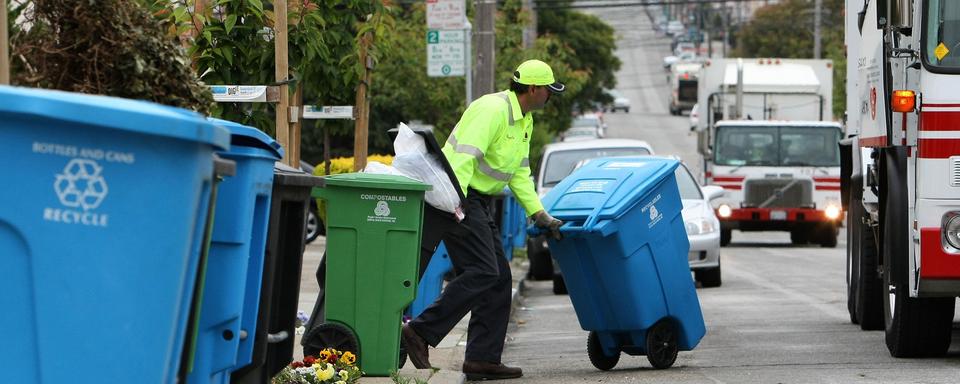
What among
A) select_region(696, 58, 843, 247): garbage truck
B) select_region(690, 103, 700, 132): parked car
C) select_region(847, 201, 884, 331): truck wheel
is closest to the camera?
select_region(847, 201, 884, 331): truck wheel

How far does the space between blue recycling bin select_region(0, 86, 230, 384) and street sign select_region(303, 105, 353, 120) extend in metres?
5.66

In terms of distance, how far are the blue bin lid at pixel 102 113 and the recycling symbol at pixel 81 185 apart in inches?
5.5

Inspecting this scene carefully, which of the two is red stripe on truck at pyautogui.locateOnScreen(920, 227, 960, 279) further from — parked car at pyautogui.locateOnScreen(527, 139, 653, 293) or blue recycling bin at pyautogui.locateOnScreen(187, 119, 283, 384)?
parked car at pyautogui.locateOnScreen(527, 139, 653, 293)

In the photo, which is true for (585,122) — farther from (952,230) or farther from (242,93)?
(242,93)

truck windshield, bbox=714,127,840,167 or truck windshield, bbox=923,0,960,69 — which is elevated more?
truck windshield, bbox=923,0,960,69

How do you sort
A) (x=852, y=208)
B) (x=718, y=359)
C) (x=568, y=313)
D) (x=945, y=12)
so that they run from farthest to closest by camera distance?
1. (x=568, y=313)
2. (x=852, y=208)
3. (x=718, y=359)
4. (x=945, y=12)

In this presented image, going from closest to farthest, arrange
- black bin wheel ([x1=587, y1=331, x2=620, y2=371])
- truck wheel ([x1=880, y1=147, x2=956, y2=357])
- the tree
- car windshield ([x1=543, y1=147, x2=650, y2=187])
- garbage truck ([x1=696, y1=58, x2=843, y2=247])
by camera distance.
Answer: the tree < truck wheel ([x1=880, y1=147, x2=956, y2=357]) < black bin wheel ([x1=587, y1=331, x2=620, y2=371]) < car windshield ([x1=543, y1=147, x2=650, y2=187]) < garbage truck ([x1=696, y1=58, x2=843, y2=247])

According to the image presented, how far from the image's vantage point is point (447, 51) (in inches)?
668

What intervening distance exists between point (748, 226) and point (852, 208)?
12.6 m

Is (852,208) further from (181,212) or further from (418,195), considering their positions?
(181,212)

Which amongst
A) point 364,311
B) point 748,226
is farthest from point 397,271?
point 748,226

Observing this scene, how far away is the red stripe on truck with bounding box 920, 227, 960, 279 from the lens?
319 inches

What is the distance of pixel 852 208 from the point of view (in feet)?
38.3

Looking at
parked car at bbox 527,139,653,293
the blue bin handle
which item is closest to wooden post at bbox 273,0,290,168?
the blue bin handle
